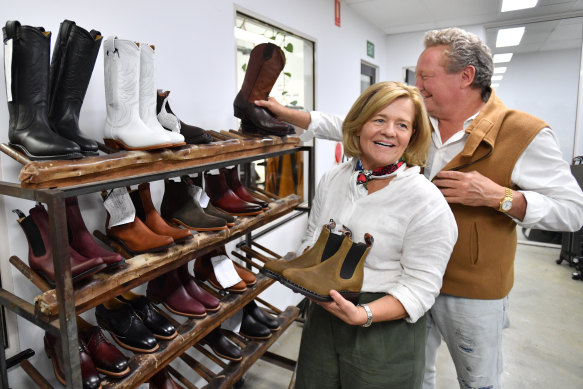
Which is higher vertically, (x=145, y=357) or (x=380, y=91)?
(x=380, y=91)

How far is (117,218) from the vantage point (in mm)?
1318

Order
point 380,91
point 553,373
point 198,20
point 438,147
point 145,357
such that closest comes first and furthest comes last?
point 380,91 < point 145,357 < point 438,147 < point 198,20 < point 553,373

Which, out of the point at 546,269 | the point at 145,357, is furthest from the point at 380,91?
the point at 546,269

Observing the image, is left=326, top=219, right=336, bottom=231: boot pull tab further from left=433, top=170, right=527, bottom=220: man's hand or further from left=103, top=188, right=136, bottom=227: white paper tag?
left=103, top=188, right=136, bottom=227: white paper tag

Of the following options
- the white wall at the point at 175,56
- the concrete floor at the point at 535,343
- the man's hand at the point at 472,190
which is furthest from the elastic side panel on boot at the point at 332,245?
the concrete floor at the point at 535,343

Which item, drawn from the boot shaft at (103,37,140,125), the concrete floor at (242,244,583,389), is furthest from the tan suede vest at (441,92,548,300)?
the concrete floor at (242,244,583,389)

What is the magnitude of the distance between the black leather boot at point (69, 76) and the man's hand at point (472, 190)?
47.3 inches

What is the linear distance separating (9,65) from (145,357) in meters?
0.99

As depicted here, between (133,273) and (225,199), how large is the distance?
2.33 feet

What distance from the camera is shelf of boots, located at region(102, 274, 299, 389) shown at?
126 cm

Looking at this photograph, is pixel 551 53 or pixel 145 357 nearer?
pixel 145 357

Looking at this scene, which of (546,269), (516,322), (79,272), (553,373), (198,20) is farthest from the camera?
(546,269)

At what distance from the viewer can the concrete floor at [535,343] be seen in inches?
98.3

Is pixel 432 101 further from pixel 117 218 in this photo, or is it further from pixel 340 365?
pixel 117 218
